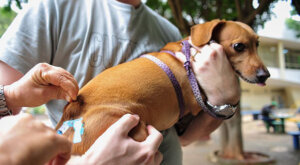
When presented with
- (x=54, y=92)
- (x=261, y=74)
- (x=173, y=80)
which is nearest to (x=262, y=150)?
(x=261, y=74)

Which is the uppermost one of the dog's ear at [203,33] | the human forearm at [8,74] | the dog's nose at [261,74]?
the human forearm at [8,74]

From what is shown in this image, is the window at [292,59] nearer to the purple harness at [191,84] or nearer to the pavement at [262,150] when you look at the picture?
the pavement at [262,150]

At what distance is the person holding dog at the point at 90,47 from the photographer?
1137mm

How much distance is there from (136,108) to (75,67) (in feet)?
1.61

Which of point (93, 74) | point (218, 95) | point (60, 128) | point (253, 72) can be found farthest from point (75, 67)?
point (253, 72)

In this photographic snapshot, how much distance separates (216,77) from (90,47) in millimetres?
790

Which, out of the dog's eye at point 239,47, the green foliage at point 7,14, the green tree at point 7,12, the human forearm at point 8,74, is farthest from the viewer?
the green foliage at point 7,14

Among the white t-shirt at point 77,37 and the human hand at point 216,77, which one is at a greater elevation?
the white t-shirt at point 77,37

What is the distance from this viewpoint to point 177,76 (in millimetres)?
1345

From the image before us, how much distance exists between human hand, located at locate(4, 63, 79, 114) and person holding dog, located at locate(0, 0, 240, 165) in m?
0.16

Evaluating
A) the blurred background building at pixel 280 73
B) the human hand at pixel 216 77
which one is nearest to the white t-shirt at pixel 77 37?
the human hand at pixel 216 77

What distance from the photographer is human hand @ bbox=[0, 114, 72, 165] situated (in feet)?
1.38

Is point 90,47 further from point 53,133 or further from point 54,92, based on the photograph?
point 53,133

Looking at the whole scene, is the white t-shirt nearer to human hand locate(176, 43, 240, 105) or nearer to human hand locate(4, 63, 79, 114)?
human hand locate(4, 63, 79, 114)
